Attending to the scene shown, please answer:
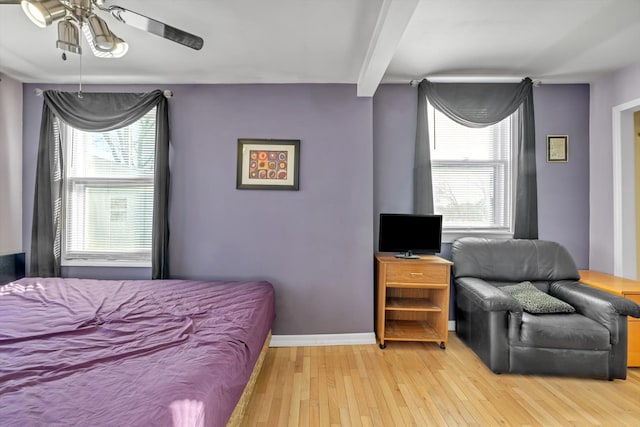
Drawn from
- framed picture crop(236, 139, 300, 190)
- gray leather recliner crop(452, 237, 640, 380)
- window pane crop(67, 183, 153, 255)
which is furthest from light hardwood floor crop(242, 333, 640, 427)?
window pane crop(67, 183, 153, 255)

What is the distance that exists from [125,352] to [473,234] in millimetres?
3152

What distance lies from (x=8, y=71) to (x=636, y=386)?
580 centimetres

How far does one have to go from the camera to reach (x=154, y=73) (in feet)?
9.15

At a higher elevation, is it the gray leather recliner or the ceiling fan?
the ceiling fan

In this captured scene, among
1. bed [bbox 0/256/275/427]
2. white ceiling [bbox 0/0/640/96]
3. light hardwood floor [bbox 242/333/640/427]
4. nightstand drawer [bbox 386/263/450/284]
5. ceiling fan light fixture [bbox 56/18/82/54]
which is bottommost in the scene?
light hardwood floor [bbox 242/333/640/427]

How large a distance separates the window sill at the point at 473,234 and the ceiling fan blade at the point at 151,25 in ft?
9.18

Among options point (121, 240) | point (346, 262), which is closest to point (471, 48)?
point (346, 262)

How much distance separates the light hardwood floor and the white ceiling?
2389mm

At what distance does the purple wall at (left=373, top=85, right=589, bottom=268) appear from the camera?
3184mm

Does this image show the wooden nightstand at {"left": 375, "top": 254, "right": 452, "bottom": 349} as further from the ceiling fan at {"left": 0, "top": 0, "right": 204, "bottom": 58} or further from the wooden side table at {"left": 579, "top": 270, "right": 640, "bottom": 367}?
the ceiling fan at {"left": 0, "top": 0, "right": 204, "bottom": 58}

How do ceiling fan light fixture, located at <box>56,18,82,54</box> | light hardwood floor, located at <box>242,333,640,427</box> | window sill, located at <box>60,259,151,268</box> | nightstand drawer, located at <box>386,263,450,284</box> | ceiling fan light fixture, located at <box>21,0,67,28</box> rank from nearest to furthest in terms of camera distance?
ceiling fan light fixture, located at <box>21,0,67,28</box>, ceiling fan light fixture, located at <box>56,18,82,54</box>, light hardwood floor, located at <box>242,333,640,427</box>, nightstand drawer, located at <box>386,263,450,284</box>, window sill, located at <box>60,259,151,268</box>

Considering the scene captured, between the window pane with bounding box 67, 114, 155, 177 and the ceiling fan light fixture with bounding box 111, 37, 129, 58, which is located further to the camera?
the window pane with bounding box 67, 114, 155, 177

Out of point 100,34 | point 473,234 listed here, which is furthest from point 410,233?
point 100,34

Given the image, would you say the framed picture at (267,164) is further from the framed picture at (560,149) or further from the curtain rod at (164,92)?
the framed picture at (560,149)
